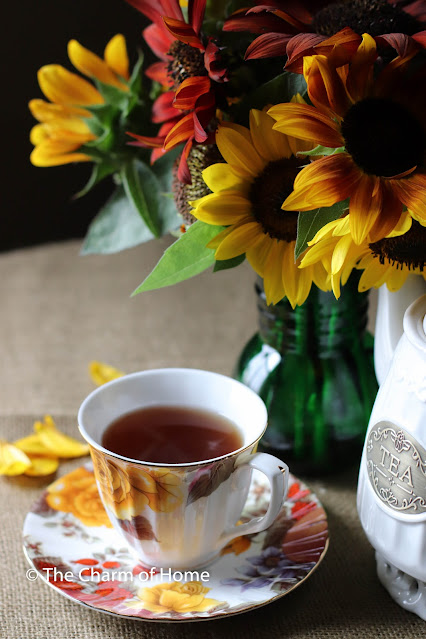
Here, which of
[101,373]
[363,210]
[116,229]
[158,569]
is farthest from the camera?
[101,373]

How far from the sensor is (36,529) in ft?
1.87

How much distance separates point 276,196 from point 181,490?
0.66 ft

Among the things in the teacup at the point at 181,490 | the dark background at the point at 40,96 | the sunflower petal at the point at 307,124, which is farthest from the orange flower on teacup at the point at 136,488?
the dark background at the point at 40,96

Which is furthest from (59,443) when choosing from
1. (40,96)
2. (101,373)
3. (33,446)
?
(40,96)

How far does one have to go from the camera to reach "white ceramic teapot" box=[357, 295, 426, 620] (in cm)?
45

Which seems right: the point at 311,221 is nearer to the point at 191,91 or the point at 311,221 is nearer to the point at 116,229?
the point at 191,91

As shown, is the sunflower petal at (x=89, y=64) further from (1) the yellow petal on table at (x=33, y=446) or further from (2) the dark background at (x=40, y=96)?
(2) the dark background at (x=40, y=96)

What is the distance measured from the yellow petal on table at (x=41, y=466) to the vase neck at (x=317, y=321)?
227 millimetres

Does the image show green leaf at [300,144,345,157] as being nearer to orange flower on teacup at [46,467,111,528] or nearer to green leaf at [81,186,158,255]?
green leaf at [81,186,158,255]

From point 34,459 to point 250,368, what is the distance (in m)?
0.21

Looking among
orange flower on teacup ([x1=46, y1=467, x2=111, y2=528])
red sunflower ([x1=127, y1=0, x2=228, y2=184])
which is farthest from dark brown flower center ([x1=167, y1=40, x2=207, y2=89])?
orange flower on teacup ([x1=46, y1=467, x2=111, y2=528])

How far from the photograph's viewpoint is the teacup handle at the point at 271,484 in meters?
0.51

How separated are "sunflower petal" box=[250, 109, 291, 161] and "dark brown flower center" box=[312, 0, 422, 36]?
0.06 m

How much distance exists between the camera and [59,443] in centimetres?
70
